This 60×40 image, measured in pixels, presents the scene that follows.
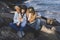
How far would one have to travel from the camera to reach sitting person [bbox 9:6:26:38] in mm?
8742

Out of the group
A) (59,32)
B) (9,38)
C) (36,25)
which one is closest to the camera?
(9,38)

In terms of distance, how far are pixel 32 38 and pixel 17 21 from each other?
2.46 ft

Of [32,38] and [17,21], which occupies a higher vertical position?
[17,21]

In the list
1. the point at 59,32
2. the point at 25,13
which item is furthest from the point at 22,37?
the point at 59,32

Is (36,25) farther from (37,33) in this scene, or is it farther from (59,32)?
(59,32)

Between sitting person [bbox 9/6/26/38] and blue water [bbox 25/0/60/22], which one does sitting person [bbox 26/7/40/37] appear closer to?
sitting person [bbox 9/6/26/38]

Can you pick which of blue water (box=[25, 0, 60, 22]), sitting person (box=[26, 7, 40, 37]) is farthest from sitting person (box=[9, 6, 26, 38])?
blue water (box=[25, 0, 60, 22])

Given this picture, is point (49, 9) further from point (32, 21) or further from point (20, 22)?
Result: point (20, 22)

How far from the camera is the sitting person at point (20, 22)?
28.7 ft

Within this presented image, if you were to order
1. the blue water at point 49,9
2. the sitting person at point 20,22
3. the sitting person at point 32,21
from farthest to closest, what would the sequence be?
the blue water at point 49,9
the sitting person at point 32,21
the sitting person at point 20,22

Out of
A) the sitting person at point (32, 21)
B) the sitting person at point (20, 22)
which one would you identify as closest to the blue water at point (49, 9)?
the sitting person at point (32, 21)

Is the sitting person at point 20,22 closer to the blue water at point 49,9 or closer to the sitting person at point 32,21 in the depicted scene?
the sitting person at point 32,21

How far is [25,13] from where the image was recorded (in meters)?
8.99

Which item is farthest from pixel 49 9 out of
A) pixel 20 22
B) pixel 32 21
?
pixel 20 22
